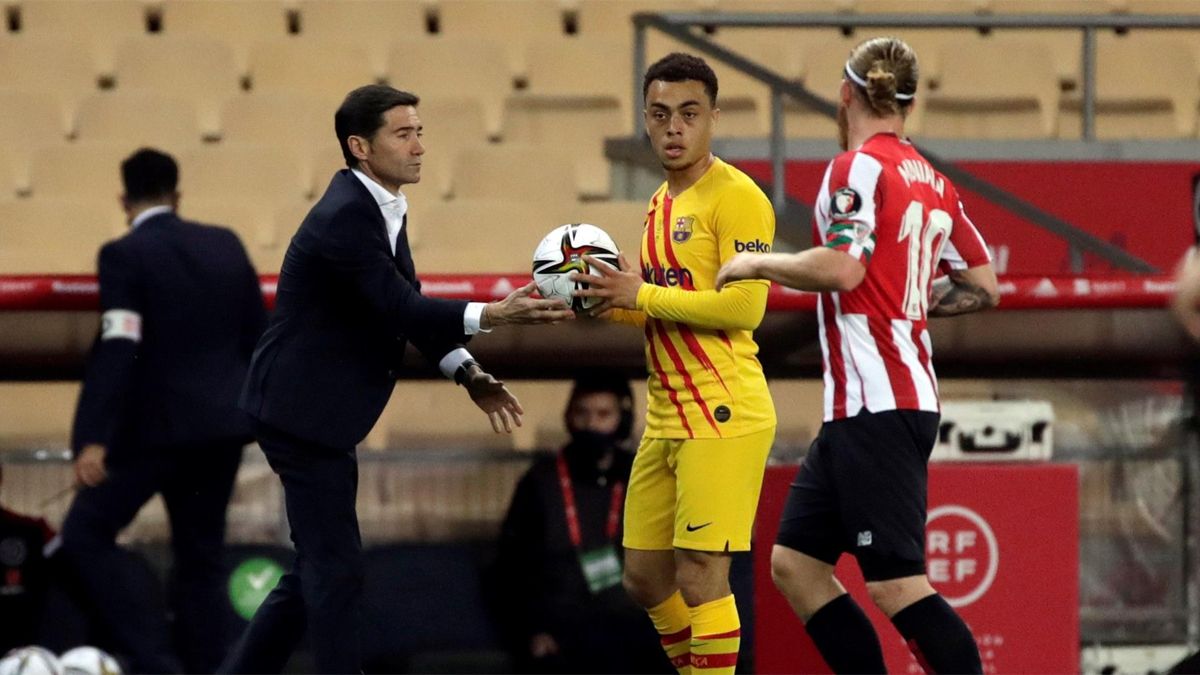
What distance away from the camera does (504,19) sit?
10391mm

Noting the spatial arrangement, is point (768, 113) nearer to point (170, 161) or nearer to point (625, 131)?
point (625, 131)

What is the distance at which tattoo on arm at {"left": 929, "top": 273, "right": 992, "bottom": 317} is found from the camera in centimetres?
482

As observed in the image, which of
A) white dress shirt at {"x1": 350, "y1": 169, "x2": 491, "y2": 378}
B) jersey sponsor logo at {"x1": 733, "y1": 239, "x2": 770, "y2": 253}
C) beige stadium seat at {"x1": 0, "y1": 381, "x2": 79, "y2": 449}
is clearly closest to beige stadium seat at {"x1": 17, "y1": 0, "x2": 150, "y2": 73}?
beige stadium seat at {"x1": 0, "y1": 381, "x2": 79, "y2": 449}

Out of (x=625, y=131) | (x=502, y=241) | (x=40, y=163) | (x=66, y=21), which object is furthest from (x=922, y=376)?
(x=66, y=21)

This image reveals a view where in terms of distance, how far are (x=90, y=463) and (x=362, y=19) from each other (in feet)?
16.2

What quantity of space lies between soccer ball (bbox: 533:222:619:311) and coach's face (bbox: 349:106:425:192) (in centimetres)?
38

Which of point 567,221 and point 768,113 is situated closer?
point 567,221

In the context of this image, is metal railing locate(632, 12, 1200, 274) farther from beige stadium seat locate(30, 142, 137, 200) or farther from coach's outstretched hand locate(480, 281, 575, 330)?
coach's outstretched hand locate(480, 281, 575, 330)

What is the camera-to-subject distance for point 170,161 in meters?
6.17

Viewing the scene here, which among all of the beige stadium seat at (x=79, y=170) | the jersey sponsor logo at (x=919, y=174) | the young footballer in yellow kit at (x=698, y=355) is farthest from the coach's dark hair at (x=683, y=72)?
the beige stadium seat at (x=79, y=170)

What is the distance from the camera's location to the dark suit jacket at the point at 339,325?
4.63 metres

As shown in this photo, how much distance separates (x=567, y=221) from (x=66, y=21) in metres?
3.55

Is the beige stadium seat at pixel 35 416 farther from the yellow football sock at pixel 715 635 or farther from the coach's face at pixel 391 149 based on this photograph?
the yellow football sock at pixel 715 635

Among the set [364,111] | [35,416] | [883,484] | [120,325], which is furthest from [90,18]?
[883,484]
